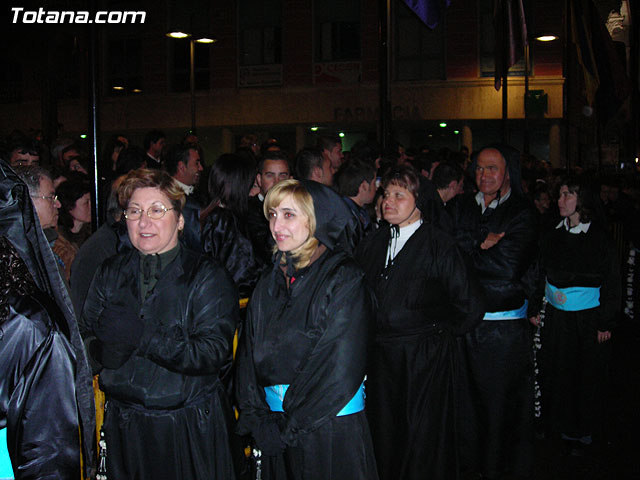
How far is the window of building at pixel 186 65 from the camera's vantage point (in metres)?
27.3

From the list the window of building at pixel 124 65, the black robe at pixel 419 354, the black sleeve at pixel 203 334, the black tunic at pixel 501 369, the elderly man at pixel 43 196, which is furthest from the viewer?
the window of building at pixel 124 65

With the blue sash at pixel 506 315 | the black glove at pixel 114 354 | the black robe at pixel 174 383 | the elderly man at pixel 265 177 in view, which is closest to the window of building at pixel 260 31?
the elderly man at pixel 265 177

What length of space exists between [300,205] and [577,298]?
3.83 m

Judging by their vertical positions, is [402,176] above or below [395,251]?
above

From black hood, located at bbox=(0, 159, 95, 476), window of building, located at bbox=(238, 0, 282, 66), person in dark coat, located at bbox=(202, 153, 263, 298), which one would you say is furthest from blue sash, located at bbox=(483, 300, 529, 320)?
window of building, located at bbox=(238, 0, 282, 66)

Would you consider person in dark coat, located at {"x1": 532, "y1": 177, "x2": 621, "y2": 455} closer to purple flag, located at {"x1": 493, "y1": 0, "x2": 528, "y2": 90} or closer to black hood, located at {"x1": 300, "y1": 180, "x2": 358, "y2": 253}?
black hood, located at {"x1": 300, "y1": 180, "x2": 358, "y2": 253}

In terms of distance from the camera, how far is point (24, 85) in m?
29.7

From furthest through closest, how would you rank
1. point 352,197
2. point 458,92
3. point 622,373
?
point 458,92
point 622,373
point 352,197

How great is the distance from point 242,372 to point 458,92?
73.4ft

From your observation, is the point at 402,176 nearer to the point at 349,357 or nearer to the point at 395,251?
the point at 395,251

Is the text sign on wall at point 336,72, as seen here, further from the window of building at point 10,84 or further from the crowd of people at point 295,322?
the crowd of people at point 295,322

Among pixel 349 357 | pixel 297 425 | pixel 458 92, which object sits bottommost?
pixel 297 425

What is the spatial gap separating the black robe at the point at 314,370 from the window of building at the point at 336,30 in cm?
2325

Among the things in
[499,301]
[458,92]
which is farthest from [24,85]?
[499,301]
